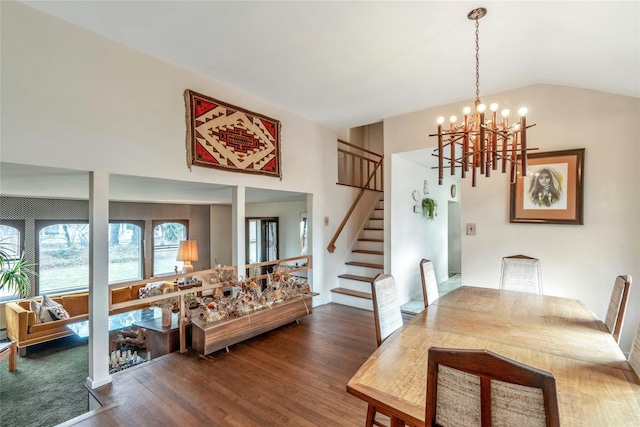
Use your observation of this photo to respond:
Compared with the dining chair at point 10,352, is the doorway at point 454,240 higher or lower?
higher

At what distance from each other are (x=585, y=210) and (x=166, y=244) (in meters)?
7.84

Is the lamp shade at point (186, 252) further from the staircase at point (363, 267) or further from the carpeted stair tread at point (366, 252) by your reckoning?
the carpeted stair tread at point (366, 252)

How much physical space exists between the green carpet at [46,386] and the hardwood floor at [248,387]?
26.5 inches

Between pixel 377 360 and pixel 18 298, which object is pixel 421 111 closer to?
pixel 377 360

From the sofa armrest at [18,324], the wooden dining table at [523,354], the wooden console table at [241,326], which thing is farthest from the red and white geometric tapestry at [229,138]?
the sofa armrest at [18,324]

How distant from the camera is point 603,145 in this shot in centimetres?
295

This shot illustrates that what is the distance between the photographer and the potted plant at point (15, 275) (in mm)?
4434

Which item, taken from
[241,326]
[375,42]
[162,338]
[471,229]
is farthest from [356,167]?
[162,338]

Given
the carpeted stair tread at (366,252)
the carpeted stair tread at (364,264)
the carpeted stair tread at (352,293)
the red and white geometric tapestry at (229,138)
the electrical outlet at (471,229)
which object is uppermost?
the red and white geometric tapestry at (229,138)

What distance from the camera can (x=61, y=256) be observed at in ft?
18.0

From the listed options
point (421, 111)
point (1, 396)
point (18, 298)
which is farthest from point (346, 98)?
point (18, 298)

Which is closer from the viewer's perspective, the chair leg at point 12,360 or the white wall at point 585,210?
the white wall at point 585,210

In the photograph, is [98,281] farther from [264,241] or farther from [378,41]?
[264,241]

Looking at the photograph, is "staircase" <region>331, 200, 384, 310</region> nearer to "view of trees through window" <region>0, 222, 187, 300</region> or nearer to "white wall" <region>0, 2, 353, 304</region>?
"white wall" <region>0, 2, 353, 304</region>
